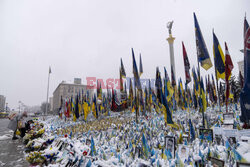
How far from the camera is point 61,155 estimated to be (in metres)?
4.30

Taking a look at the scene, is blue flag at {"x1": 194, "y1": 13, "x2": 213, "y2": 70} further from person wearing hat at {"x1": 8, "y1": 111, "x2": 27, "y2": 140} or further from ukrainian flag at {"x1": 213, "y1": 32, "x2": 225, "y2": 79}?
person wearing hat at {"x1": 8, "y1": 111, "x2": 27, "y2": 140}

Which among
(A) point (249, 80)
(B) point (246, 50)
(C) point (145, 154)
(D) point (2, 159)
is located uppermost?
(B) point (246, 50)

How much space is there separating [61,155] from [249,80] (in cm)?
557

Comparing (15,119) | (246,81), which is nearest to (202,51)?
(246,81)

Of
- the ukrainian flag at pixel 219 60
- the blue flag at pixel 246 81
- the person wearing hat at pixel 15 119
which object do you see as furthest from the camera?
the person wearing hat at pixel 15 119

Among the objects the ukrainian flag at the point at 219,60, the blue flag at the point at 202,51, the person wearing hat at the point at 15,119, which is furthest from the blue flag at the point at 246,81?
the person wearing hat at the point at 15,119

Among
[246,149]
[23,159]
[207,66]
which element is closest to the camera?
[246,149]

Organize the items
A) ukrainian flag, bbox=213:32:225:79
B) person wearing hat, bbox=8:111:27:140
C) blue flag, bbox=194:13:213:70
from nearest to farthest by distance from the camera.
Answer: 1. blue flag, bbox=194:13:213:70
2. ukrainian flag, bbox=213:32:225:79
3. person wearing hat, bbox=8:111:27:140

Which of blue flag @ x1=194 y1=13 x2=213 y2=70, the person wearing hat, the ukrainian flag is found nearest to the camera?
blue flag @ x1=194 y1=13 x2=213 y2=70

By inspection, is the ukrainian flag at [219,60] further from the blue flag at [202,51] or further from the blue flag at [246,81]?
the blue flag at [246,81]


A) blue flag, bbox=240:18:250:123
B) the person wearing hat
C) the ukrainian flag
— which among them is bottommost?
the person wearing hat

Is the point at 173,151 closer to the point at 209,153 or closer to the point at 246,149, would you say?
the point at 209,153

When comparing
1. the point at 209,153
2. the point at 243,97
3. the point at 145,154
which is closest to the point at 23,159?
the point at 145,154

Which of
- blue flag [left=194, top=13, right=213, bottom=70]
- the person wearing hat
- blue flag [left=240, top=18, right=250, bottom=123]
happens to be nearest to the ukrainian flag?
blue flag [left=194, top=13, right=213, bottom=70]
